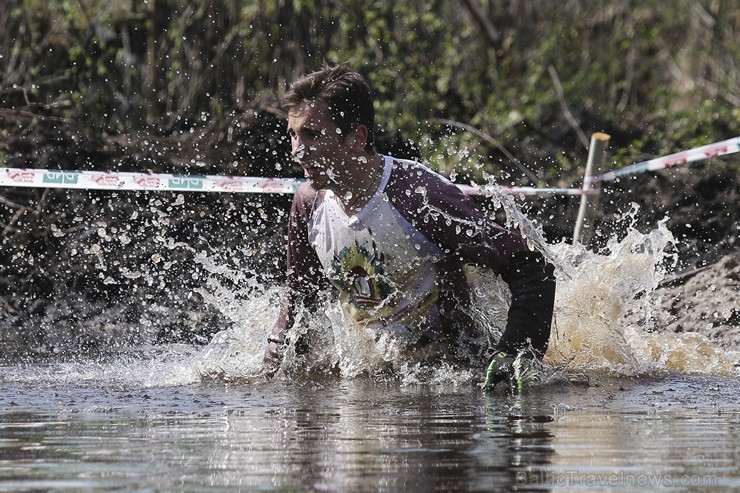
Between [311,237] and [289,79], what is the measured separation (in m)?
7.48

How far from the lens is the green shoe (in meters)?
5.55

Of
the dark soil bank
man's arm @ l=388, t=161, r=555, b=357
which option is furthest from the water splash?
the dark soil bank

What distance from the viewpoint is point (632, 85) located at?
59.1 feet

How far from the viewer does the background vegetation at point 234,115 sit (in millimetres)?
10188

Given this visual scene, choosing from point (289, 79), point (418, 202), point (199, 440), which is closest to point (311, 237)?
point (418, 202)

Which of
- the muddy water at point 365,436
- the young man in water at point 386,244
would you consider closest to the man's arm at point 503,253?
the young man in water at point 386,244

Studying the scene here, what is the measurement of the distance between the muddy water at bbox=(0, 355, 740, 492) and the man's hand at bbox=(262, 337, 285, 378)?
0.49 ft

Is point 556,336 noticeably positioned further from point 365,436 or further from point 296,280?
point 365,436

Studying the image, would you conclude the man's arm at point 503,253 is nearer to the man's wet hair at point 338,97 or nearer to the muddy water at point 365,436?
the muddy water at point 365,436

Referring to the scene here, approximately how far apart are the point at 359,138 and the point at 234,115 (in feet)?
19.7

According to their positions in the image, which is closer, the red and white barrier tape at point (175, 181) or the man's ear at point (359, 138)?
the man's ear at point (359, 138)

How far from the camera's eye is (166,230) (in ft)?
35.0

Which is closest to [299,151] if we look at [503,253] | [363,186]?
[363,186]

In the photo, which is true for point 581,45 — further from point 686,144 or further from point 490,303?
point 490,303
